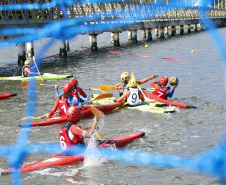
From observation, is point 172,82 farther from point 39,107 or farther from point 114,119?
point 39,107

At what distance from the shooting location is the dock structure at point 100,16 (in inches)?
1187

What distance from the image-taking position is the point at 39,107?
63.8ft

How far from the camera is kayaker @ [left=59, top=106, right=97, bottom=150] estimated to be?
34.7 feet

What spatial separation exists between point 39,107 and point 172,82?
6.10 m

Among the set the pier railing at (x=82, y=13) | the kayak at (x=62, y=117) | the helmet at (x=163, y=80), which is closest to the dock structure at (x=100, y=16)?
the pier railing at (x=82, y=13)

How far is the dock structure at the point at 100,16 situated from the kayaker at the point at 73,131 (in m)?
2.60

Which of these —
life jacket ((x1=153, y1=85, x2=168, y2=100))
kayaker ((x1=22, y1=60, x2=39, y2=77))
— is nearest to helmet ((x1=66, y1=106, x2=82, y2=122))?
life jacket ((x1=153, y1=85, x2=168, y2=100))

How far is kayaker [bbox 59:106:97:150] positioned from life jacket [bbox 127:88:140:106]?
658 centimetres

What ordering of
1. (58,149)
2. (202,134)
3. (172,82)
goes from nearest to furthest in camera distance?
(58,149) → (202,134) → (172,82)

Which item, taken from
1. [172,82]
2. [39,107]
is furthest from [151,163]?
[39,107]

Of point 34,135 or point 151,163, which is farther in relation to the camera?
point 34,135

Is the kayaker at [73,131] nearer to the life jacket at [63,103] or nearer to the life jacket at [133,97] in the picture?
the life jacket at [63,103]

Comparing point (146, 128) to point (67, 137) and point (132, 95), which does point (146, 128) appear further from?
point (67, 137)

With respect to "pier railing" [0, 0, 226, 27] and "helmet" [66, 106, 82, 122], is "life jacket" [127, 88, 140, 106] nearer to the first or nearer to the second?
"pier railing" [0, 0, 226, 27]
